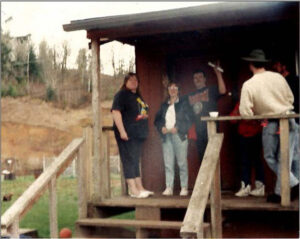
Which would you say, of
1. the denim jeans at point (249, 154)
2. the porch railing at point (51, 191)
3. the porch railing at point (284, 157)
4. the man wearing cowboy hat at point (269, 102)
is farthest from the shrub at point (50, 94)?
the porch railing at point (284, 157)

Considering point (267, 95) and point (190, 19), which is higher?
point (190, 19)

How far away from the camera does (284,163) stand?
258 inches

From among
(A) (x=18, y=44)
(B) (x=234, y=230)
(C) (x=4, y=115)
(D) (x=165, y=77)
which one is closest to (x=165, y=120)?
(D) (x=165, y=77)

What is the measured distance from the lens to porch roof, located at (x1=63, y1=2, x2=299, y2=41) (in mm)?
6820

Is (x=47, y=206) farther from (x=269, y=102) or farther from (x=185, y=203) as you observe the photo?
(x=269, y=102)

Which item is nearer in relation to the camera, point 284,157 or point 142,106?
point 284,157

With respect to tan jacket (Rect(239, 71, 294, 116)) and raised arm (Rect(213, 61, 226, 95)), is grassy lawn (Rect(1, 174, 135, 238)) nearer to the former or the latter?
raised arm (Rect(213, 61, 226, 95))

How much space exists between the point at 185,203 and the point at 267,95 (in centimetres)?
173

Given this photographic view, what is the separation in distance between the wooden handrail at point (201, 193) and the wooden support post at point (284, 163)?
73 cm

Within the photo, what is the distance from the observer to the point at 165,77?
8906mm

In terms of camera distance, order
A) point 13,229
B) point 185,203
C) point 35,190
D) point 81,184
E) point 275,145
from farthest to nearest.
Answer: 1. point 81,184
2. point 185,203
3. point 275,145
4. point 35,190
5. point 13,229

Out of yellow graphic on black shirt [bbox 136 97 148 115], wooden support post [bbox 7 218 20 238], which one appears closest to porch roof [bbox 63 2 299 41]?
yellow graphic on black shirt [bbox 136 97 148 115]

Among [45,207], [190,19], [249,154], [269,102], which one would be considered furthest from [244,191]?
[45,207]

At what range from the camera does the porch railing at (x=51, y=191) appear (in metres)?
5.90
